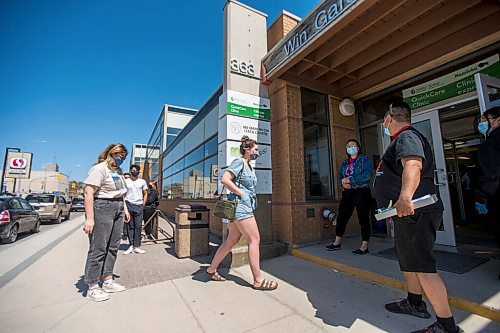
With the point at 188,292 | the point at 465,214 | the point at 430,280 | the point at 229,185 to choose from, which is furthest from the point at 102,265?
the point at 465,214

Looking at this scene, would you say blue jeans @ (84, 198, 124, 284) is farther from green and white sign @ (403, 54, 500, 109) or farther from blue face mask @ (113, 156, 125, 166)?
green and white sign @ (403, 54, 500, 109)

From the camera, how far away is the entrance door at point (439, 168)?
4.13 m

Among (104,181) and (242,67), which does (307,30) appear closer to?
(242,67)

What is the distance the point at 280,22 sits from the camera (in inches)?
205

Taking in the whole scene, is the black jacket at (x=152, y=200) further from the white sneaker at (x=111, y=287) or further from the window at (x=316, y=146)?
the window at (x=316, y=146)

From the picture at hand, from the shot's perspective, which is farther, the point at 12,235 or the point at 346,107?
the point at 12,235

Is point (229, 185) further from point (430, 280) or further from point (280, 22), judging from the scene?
point (280, 22)

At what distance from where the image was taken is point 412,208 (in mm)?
1762

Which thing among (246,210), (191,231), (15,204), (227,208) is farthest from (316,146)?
(15,204)

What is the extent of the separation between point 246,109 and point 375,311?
11.6 feet

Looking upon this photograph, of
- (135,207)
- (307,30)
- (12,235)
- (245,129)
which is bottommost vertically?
(12,235)

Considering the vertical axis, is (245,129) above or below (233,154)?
above

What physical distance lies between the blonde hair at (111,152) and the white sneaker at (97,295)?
4.86 ft

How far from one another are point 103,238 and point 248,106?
3125 millimetres
